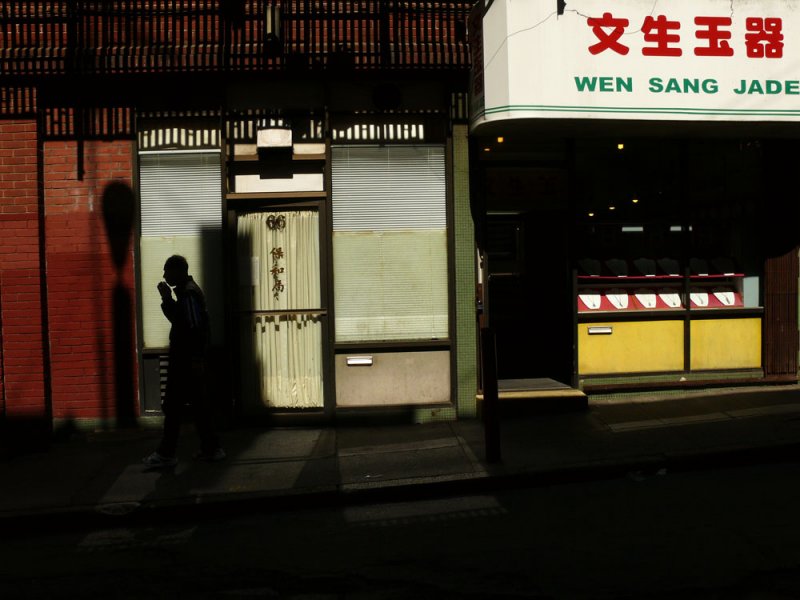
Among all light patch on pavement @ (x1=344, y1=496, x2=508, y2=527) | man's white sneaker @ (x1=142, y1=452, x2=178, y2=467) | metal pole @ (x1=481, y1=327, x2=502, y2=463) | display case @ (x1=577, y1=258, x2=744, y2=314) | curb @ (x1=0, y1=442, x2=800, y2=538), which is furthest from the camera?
display case @ (x1=577, y1=258, x2=744, y2=314)

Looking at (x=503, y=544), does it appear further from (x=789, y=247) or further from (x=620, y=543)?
(x=789, y=247)

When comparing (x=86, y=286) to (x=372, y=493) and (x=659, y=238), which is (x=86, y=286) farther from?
(x=659, y=238)

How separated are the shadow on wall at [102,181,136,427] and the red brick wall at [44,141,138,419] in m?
0.01

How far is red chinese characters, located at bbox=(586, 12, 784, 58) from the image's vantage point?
7.92 meters

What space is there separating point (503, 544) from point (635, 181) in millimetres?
5456

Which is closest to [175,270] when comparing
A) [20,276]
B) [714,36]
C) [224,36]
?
[20,276]

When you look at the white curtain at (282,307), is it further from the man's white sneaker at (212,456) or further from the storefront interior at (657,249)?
the storefront interior at (657,249)

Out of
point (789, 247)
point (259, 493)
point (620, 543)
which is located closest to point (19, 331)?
point (259, 493)

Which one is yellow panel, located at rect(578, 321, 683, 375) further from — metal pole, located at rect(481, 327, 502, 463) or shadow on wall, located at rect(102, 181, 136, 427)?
shadow on wall, located at rect(102, 181, 136, 427)

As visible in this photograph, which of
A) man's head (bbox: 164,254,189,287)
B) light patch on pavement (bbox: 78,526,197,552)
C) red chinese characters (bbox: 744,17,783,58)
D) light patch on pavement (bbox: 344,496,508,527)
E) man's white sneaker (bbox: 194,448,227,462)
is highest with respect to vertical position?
red chinese characters (bbox: 744,17,783,58)

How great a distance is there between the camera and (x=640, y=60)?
7.95 m

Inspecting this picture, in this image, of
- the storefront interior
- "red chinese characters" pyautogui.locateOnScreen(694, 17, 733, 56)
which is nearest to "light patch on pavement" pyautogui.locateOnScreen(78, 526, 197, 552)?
the storefront interior

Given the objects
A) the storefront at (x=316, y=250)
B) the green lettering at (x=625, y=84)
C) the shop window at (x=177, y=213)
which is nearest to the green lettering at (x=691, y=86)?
the green lettering at (x=625, y=84)

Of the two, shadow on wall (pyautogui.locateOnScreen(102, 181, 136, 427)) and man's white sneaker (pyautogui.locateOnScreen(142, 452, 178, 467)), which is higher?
shadow on wall (pyautogui.locateOnScreen(102, 181, 136, 427))
